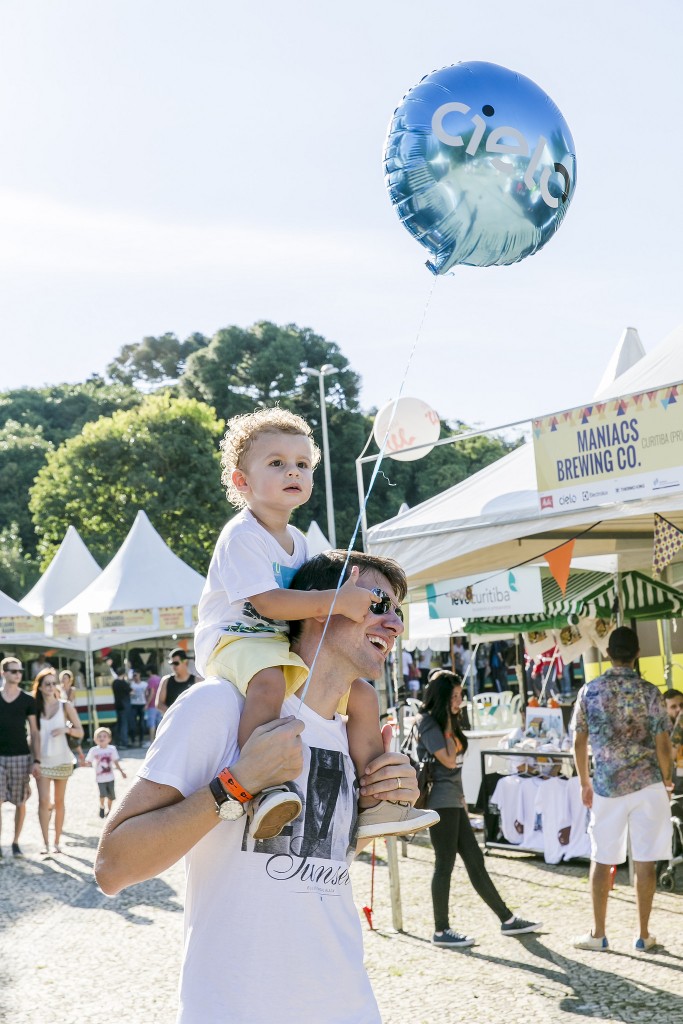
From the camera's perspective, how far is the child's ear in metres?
2.90

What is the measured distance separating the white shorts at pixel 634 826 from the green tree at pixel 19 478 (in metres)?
44.2

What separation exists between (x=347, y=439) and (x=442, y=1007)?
4211cm

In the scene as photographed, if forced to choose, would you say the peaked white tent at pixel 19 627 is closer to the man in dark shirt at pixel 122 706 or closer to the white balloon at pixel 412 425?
the man in dark shirt at pixel 122 706

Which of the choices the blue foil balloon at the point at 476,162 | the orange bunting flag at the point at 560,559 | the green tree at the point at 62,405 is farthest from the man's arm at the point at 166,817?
the green tree at the point at 62,405

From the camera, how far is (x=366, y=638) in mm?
2344

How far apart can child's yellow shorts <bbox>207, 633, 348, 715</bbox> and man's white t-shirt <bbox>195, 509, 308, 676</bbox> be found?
54mm

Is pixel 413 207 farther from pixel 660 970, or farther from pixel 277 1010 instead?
pixel 660 970

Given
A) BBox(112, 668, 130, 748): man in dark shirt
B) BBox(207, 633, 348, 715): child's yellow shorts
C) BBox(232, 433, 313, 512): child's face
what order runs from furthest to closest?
1. BBox(112, 668, 130, 748): man in dark shirt
2. BBox(232, 433, 313, 512): child's face
3. BBox(207, 633, 348, 715): child's yellow shorts

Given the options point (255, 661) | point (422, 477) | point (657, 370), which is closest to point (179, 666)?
point (657, 370)

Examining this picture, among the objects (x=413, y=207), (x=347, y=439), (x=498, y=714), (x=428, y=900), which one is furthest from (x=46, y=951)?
(x=347, y=439)

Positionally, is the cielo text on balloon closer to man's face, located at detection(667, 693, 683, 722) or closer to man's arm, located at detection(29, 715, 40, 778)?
man's face, located at detection(667, 693, 683, 722)

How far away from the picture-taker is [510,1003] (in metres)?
5.98

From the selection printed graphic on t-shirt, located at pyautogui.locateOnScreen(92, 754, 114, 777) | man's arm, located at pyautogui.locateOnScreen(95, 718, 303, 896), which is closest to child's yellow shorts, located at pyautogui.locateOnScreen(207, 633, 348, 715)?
man's arm, located at pyautogui.locateOnScreen(95, 718, 303, 896)

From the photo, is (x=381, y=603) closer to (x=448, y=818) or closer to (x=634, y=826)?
(x=634, y=826)
